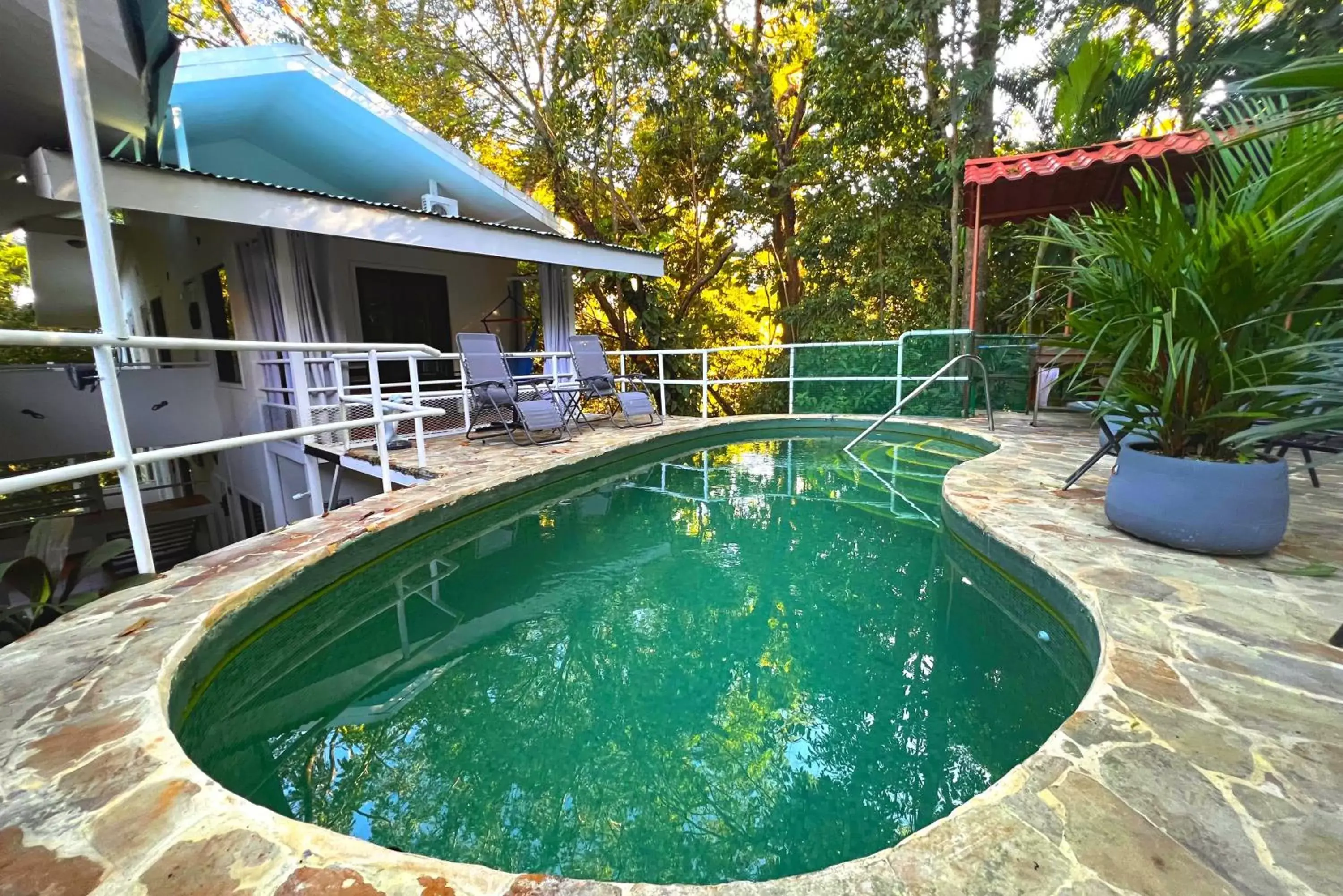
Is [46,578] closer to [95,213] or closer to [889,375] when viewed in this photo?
[95,213]

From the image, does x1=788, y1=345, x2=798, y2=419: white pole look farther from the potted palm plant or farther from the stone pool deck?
the stone pool deck

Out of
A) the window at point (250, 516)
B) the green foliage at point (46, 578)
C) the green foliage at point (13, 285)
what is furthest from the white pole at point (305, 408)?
the green foliage at point (13, 285)

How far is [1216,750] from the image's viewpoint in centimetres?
126

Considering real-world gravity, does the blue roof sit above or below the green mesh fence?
above

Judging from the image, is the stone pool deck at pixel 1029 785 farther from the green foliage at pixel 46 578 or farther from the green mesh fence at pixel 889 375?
the green mesh fence at pixel 889 375

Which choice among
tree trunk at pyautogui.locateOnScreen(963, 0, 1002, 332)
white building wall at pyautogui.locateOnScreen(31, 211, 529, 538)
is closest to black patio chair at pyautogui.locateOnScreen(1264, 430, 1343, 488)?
tree trunk at pyautogui.locateOnScreen(963, 0, 1002, 332)

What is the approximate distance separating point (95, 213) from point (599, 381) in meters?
4.48

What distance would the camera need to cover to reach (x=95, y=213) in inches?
91.1

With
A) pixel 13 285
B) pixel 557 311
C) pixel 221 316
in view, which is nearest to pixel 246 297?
pixel 221 316

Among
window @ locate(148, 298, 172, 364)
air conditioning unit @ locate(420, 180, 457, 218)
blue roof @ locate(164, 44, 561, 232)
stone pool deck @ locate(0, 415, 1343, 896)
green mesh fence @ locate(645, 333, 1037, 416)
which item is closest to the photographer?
stone pool deck @ locate(0, 415, 1343, 896)

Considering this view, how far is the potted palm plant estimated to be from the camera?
195 centimetres

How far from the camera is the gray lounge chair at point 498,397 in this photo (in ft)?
18.4

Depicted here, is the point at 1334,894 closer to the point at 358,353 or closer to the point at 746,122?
the point at 358,353

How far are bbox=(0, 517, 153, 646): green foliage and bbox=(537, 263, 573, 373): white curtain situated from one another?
5617 millimetres
